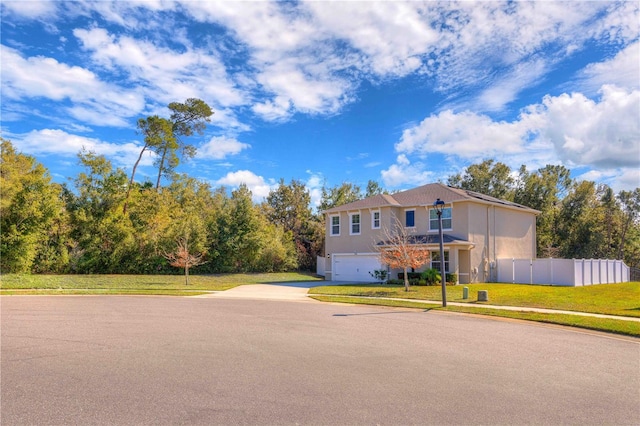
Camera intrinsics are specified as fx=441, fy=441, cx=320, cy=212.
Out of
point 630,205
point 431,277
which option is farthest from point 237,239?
point 630,205

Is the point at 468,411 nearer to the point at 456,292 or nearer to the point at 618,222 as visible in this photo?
the point at 456,292

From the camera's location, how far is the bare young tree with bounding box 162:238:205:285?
→ 2816 centimetres

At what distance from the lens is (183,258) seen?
94.6 feet

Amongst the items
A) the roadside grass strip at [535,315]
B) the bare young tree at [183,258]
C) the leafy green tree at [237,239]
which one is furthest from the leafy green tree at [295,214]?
the roadside grass strip at [535,315]

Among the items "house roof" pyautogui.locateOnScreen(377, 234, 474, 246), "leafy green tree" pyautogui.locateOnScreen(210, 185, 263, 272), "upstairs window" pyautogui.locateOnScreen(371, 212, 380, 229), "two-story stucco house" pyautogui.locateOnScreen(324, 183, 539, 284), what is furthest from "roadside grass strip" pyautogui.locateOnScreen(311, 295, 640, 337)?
"leafy green tree" pyautogui.locateOnScreen(210, 185, 263, 272)

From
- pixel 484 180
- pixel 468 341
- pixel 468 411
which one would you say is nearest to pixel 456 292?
pixel 468 341

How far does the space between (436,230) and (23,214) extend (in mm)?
27364

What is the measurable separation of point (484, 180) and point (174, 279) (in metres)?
34.6

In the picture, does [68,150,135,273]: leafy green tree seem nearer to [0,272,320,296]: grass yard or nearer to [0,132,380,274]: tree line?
[0,132,380,274]: tree line

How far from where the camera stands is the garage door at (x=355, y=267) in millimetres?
31514

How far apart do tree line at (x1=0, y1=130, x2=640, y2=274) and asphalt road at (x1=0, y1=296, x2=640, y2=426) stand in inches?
818

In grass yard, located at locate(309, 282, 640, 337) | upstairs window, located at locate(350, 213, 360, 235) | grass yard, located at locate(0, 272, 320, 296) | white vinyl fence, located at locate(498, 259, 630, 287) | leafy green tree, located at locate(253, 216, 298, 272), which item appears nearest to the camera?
grass yard, located at locate(309, 282, 640, 337)

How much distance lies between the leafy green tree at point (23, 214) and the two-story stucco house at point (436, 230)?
2007cm

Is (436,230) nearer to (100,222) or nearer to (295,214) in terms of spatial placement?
(295,214)
